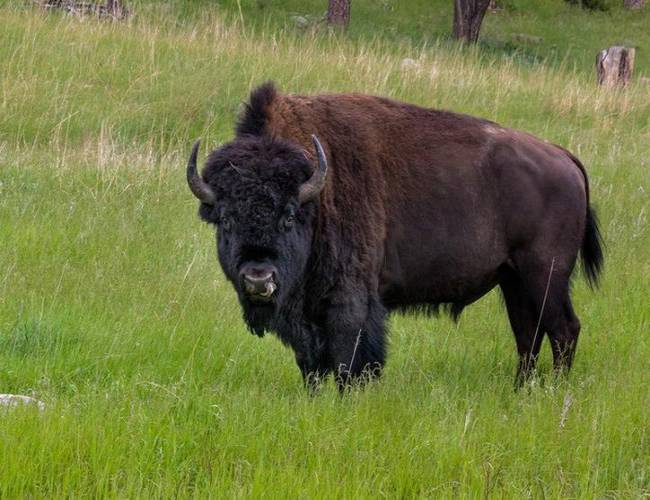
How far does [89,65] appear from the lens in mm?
13766

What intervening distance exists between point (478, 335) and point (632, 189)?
3985mm

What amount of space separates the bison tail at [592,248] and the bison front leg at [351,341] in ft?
6.28

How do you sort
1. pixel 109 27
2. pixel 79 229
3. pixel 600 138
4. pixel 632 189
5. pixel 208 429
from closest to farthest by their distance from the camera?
1. pixel 208 429
2. pixel 79 229
3. pixel 632 189
4. pixel 600 138
5. pixel 109 27

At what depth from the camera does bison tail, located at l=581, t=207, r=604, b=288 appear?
727 cm

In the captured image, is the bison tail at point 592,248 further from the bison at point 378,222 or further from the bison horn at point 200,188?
the bison horn at point 200,188

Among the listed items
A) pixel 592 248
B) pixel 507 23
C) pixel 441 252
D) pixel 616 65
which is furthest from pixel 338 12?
pixel 441 252

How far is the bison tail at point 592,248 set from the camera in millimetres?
7270

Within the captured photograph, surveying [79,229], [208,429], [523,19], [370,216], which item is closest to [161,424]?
[208,429]

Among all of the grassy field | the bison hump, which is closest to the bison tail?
the grassy field

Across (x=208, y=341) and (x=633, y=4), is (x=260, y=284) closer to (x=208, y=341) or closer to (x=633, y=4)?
(x=208, y=341)

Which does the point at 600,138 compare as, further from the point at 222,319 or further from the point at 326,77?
the point at 222,319

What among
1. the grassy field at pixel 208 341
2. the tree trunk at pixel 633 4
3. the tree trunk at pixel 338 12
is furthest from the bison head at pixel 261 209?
the tree trunk at pixel 633 4

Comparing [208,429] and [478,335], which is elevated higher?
[208,429]

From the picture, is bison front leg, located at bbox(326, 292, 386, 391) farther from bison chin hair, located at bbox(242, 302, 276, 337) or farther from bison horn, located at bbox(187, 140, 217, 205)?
bison horn, located at bbox(187, 140, 217, 205)
